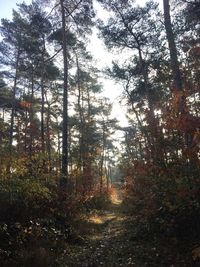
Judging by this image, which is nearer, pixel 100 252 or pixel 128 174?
Result: pixel 100 252

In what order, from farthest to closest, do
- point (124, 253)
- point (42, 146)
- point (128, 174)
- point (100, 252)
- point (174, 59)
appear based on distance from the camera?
1. point (42, 146)
2. point (128, 174)
3. point (174, 59)
4. point (100, 252)
5. point (124, 253)

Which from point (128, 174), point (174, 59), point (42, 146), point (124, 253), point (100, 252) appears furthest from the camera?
point (42, 146)

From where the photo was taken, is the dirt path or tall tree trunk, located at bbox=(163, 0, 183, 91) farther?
tall tree trunk, located at bbox=(163, 0, 183, 91)

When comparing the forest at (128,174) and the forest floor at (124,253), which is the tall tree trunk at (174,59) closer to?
the forest at (128,174)

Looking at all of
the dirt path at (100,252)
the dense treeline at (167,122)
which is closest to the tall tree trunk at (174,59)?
the dense treeline at (167,122)

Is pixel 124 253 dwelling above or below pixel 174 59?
below

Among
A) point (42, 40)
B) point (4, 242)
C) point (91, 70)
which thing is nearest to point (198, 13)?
point (4, 242)

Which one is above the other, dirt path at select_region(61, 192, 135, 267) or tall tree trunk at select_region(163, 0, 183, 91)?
tall tree trunk at select_region(163, 0, 183, 91)

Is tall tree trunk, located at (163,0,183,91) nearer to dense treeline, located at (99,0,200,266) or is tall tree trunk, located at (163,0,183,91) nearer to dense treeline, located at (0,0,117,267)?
dense treeline, located at (99,0,200,266)

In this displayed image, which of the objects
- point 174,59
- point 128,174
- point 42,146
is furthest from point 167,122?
point 42,146

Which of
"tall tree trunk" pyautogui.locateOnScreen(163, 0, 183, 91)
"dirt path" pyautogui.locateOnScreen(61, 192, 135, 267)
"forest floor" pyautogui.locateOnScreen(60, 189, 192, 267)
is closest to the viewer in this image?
"forest floor" pyautogui.locateOnScreen(60, 189, 192, 267)

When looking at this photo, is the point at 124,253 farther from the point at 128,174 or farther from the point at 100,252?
the point at 128,174

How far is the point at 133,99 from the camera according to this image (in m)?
27.6

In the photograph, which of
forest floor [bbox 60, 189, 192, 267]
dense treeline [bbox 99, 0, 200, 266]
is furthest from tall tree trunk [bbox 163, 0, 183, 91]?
forest floor [bbox 60, 189, 192, 267]
